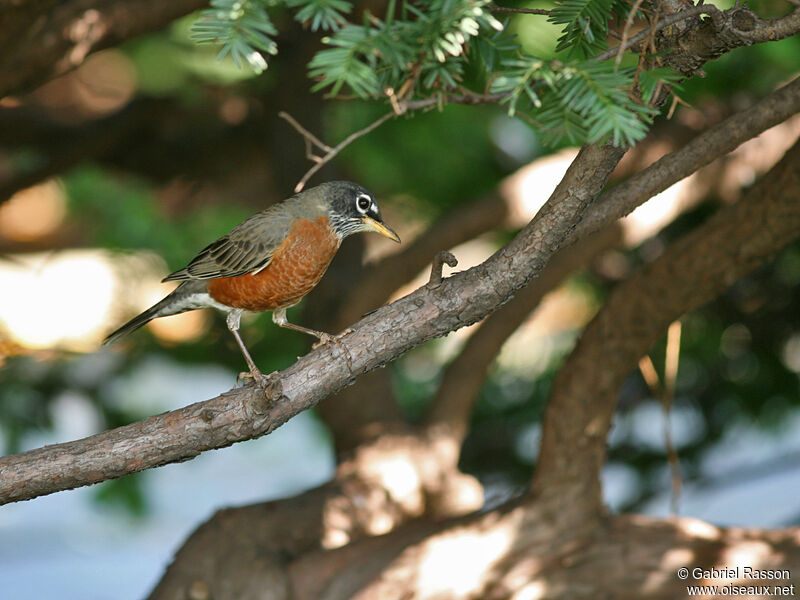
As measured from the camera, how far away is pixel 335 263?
4.12 metres

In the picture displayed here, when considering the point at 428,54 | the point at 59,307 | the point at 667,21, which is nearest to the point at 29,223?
the point at 59,307

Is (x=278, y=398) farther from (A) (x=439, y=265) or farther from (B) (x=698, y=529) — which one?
(B) (x=698, y=529)

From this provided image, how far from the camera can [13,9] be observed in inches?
97.9

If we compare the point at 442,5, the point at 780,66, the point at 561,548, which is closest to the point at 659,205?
the point at 780,66

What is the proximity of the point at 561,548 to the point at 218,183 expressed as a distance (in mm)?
3103

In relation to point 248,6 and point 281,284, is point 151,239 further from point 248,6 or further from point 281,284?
point 248,6

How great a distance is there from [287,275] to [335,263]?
1.64 m

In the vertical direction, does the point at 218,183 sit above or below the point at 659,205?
above

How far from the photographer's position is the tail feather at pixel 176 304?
2650 mm

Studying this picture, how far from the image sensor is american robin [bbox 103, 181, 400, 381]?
2500 mm

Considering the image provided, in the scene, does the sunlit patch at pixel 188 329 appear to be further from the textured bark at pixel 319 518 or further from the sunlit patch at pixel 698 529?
the sunlit patch at pixel 698 529

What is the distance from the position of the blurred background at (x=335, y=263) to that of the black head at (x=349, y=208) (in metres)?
0.65

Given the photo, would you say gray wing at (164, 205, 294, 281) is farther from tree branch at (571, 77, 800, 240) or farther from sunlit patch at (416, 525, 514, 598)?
sunlit patch at (416, 525, 514, 598)

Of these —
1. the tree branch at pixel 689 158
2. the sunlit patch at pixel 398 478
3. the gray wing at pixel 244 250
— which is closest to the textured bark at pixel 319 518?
the sunlit patch at pixel 398 478
